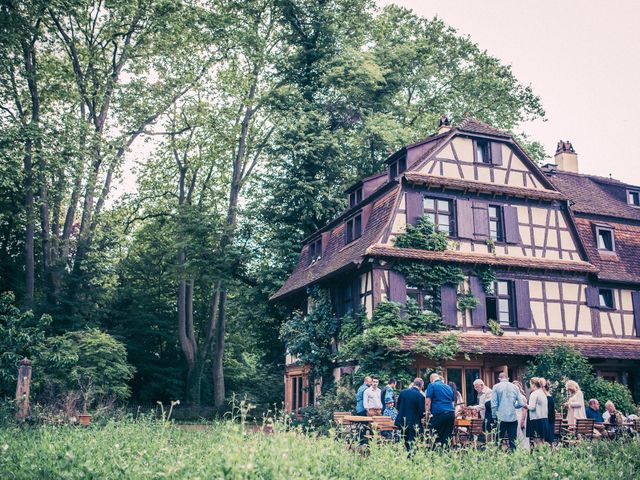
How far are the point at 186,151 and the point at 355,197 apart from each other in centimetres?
1395

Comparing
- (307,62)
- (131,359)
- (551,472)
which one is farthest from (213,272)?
(551,472)

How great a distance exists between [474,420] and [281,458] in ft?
27.5

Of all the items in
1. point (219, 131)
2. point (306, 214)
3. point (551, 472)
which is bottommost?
point (551, 472)

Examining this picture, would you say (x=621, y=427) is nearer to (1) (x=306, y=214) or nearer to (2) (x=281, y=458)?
(2) (x=281, y=458)

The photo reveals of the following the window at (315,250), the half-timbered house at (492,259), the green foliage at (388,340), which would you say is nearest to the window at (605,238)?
the half-timbered house at (492,259)

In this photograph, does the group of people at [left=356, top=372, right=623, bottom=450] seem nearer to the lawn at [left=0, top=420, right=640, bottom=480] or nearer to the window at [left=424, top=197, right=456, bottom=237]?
the lawn at [left=0, top=420, right=640, bottom=480]

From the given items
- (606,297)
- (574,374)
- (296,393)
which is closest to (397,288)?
(574,374)

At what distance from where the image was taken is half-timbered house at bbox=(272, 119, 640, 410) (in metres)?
21.8

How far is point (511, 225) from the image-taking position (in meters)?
23.8

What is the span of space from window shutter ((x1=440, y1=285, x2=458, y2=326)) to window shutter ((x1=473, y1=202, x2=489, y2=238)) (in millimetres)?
2462

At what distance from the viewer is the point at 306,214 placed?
29.9 m

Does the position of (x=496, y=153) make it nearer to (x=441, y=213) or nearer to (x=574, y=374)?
(x=441, y=213)

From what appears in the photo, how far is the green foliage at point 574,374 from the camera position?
2070 centimetres

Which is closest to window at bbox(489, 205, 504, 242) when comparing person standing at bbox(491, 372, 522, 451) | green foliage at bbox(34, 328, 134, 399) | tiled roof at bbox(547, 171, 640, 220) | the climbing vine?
the climbing vine
